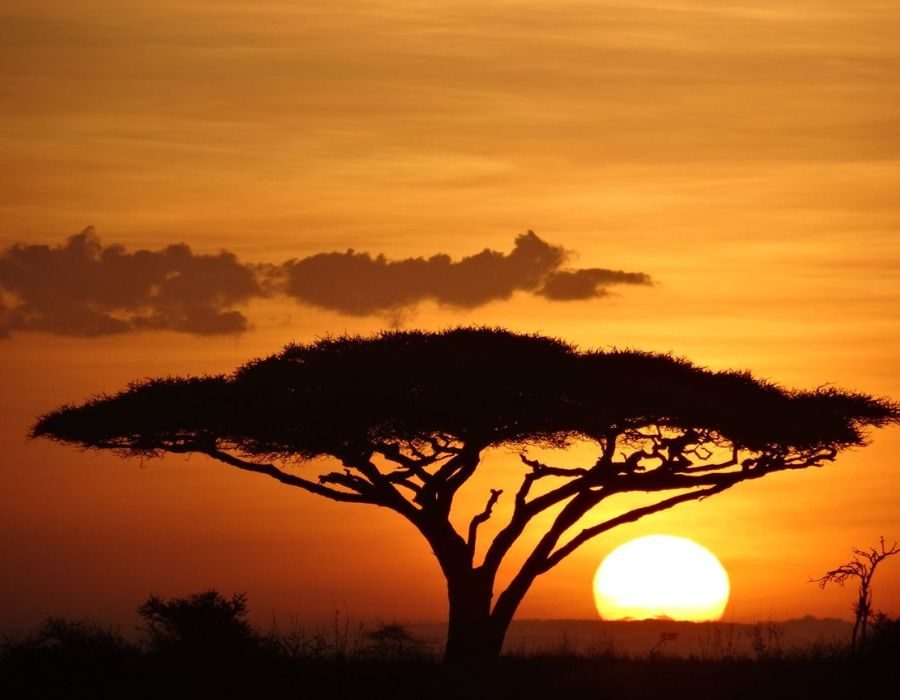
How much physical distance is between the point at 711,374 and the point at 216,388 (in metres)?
11.5

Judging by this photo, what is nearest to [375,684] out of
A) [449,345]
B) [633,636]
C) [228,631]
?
[228,631]

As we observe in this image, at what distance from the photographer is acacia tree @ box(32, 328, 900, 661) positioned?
3862cm

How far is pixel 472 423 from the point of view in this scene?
38.3m

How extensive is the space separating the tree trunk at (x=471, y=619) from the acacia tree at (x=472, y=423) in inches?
1.2

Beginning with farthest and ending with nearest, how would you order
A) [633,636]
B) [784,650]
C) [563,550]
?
[633,636]
[563,550]
[784,650]

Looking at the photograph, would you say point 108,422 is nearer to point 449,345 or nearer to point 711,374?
point 449,345

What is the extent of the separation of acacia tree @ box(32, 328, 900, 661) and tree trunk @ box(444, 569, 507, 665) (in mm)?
31

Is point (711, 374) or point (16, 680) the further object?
point (711, 374)

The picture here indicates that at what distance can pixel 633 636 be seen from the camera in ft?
141

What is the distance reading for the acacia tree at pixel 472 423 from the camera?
3862 centimetres

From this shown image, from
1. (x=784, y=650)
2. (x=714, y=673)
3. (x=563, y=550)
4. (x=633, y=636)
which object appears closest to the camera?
(x=714, y=673)

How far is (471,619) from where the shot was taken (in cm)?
3866

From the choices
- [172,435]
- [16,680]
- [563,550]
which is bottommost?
[16,680]

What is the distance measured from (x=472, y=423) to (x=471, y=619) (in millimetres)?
4266
